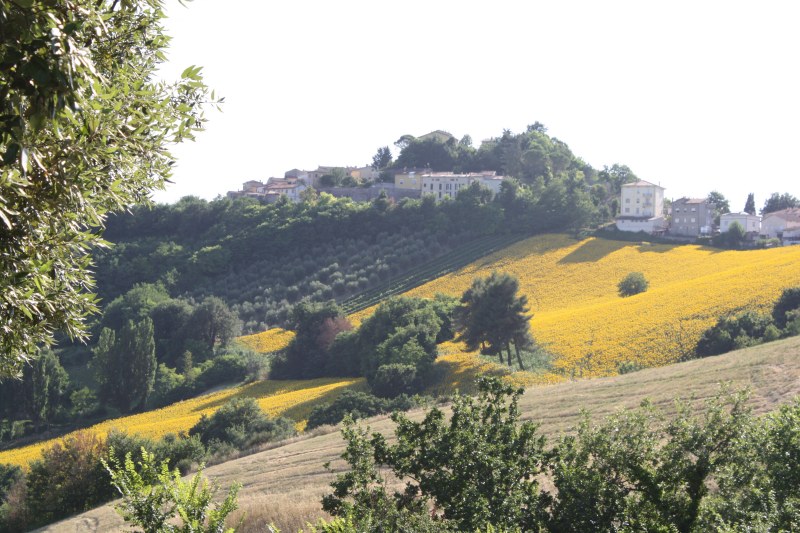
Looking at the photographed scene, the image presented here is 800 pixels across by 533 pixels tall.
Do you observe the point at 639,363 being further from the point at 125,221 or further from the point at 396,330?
the point at 125,221

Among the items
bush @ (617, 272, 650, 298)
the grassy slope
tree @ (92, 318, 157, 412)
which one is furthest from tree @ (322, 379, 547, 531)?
bush @ (617, 272, 650, 298)

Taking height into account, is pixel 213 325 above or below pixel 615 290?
below

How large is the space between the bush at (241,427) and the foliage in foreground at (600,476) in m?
23.0

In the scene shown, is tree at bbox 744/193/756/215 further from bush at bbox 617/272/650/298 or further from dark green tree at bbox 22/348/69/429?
dark green tree at bbox 22/348/69/429

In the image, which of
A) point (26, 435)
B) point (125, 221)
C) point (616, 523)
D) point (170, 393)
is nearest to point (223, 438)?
point (170, 393)

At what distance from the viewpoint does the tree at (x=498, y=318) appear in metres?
48.3

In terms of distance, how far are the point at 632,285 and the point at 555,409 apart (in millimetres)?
34364

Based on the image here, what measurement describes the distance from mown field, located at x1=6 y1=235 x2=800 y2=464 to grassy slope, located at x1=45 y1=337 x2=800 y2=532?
6.77 metres

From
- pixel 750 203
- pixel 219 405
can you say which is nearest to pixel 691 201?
pixel 750 203

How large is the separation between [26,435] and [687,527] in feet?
168

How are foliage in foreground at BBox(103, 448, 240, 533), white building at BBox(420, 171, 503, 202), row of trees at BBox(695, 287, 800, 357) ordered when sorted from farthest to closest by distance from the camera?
white building at BBox(420, 171, 503, 202) → row of trees at BBox(695, 287, 800, 357) → foliage in foreground at BBox(103, 448, 240, 533)

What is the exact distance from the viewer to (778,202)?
108m

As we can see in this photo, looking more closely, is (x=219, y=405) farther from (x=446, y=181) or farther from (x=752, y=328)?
(x=446, y=181)

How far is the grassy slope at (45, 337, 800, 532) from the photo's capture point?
25062mm
